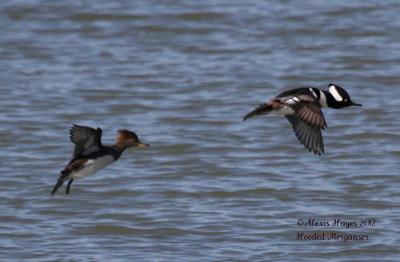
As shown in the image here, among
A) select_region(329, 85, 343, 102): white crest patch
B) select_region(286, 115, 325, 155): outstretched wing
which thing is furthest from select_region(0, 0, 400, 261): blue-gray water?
select_region(329, 85, 343, 102): white crest patch

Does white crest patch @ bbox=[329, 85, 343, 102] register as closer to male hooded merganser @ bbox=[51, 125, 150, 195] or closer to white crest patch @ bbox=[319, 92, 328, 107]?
white crest patch @ bbox=[319, 92, 328, 107]

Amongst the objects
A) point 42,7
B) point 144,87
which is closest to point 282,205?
point 144,87

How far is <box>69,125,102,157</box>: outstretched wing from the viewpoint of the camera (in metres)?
8.27

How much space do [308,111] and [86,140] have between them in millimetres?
1458

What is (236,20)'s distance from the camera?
17.6 meters

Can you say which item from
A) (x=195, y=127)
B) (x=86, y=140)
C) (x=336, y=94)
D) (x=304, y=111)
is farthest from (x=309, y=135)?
(x=195, y=127)

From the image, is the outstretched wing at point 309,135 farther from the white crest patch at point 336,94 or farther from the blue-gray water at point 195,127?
the blue-gray water at point 195,127

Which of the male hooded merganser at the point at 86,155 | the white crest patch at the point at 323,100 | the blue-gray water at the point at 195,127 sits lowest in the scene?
the blue-gray water at the point at 195,127

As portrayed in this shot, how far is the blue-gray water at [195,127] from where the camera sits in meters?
9.88

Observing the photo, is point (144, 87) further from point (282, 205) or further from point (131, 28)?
point (282, 205)

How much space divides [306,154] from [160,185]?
165 cm

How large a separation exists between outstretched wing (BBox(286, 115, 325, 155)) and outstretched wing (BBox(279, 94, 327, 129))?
65 millimetres

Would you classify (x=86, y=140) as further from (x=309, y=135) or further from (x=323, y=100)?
(x=323, y=100)

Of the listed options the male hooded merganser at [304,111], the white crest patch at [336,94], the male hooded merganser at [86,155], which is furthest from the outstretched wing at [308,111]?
the male hooded merganser at [86,155]
